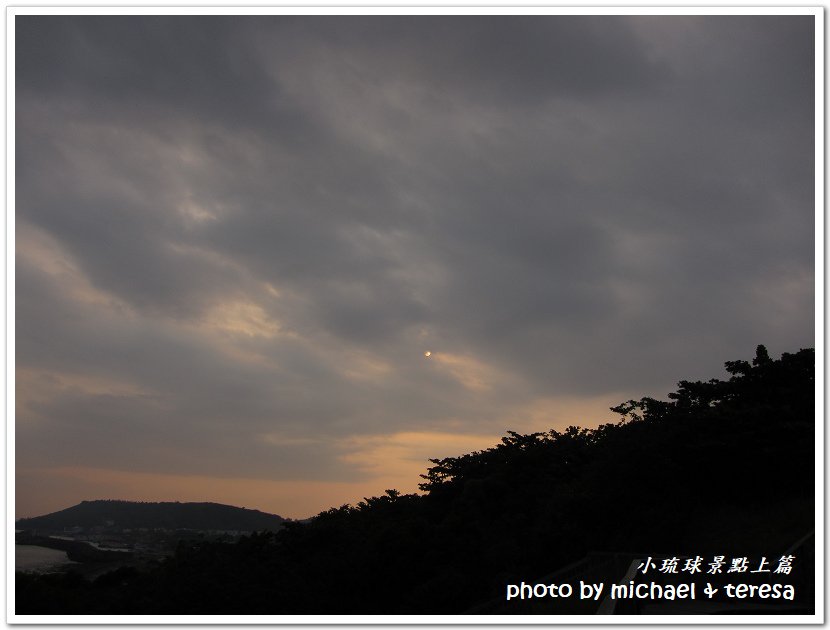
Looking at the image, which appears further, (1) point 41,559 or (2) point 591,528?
(2) point 591,528

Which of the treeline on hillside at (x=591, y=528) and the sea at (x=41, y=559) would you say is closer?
the sea at (x=41, y=559)

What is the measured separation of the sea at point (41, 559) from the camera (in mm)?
11734

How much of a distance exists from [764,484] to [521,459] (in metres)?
8.56

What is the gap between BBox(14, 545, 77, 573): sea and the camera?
11.7 metres

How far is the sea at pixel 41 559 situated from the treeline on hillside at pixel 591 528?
48cm

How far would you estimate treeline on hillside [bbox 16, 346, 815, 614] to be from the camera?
1511cm

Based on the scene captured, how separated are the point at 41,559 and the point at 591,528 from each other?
1190cm

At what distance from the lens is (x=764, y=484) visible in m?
16.4

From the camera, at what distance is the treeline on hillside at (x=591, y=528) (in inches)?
595

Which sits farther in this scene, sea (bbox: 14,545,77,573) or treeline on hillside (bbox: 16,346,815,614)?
treeline on hillside (bbox: 16,346,815,614)

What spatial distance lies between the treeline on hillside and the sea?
1.57 feet

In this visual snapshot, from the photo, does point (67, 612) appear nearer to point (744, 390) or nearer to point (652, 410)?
point (652, 410)

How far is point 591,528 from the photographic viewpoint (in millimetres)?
16391
